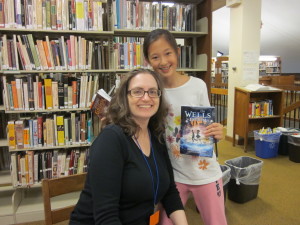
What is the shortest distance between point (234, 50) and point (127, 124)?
12.8ft

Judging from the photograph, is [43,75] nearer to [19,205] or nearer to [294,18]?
[19,205]

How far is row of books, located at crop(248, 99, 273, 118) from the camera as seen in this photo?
4051mm

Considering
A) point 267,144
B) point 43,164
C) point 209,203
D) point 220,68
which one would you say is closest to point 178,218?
point 209,203

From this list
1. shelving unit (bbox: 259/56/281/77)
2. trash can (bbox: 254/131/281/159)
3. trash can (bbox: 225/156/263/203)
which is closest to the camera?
trash can (bbox: 225/156/263/203)

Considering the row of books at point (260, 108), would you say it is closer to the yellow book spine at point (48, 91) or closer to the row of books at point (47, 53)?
the row of books at point (47, 53)

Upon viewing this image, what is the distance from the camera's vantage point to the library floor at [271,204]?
2.22m

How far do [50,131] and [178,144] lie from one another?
1.52m

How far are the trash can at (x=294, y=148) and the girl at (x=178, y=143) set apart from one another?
2.91 meters

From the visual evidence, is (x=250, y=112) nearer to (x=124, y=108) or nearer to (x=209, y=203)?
(x=209, y=203)

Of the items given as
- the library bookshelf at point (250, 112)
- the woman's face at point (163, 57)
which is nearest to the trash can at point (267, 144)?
the library bookshelf at point (250, 112)

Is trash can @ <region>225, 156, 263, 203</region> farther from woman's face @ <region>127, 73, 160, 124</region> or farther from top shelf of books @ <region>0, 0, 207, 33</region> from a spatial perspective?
woman's face @ <region>127, 73, 160, 124</region>

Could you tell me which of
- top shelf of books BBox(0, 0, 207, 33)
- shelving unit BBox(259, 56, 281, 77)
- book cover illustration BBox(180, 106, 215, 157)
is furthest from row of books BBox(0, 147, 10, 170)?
shelving unit BBox(259, 56, 281, 77)

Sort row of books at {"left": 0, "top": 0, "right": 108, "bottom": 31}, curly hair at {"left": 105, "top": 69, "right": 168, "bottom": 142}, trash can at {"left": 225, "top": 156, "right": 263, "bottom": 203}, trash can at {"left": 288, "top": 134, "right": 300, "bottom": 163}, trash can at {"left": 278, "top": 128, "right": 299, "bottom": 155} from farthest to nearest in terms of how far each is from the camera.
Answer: trash can at {"left": 278, "top": 128, "right": 299, "bottom": 155}, trash can at {"left": 288, "top": 134, "right": 300, "bottom": 163}, trash can at {"left": 225, "top": 156, "right": 263, "bottom": 203}, row of books at {"left": 0, "top": 0, "right": 108, "bottom": 31}, curly hair at {"left": 105, "top": 69, "right": 168, "bottom": 142}

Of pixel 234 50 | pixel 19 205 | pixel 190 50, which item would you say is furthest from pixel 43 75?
pixel 234 50
